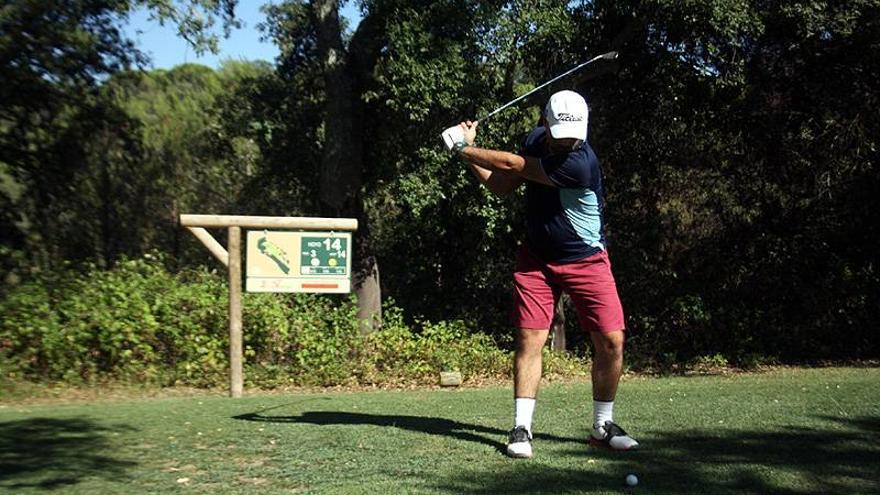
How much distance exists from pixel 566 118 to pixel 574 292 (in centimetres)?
102

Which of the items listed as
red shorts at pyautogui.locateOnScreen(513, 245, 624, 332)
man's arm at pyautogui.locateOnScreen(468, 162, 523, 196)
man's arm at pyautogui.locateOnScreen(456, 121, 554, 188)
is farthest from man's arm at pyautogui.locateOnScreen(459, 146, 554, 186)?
red shorts at pyautogui.locateOnScreen(513, 245, 624, 332)

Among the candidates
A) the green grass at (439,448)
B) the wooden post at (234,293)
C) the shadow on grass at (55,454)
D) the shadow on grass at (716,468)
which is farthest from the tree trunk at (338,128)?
the shadow on grass at (716,468)

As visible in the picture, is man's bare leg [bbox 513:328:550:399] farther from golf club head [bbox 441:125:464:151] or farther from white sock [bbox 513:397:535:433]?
golf club head [bbox 441:125:464:151]

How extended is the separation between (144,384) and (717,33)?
860 centimetres

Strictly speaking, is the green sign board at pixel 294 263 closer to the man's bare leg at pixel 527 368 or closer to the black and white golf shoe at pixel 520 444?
the man's bare leg at pixel 527 368

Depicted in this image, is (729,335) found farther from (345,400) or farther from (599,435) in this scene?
(599,435)

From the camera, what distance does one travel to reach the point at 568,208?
500 cm

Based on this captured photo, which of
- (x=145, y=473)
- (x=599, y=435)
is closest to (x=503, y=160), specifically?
(x=599, y=435)

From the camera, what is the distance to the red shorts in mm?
4984

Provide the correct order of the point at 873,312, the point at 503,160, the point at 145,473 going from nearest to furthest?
1. the point at 145,473
2. the point at 503,160
3. the point at 873,312

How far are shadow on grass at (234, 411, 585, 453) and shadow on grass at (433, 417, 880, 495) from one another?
0.36m

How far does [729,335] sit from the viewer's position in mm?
14156

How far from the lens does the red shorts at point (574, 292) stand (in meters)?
4.98

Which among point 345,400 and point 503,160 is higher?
point 503,160
